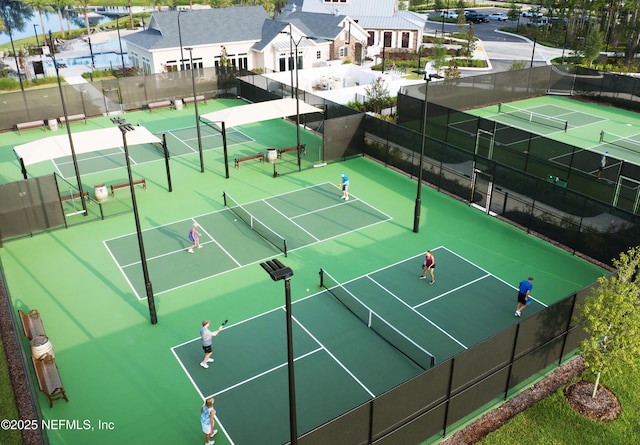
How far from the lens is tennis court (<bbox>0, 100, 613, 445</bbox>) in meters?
14.9

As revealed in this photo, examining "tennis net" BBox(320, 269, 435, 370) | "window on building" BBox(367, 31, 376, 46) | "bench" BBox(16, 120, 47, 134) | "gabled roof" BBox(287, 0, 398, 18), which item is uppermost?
"gabled roof" BBox(287, 0, 398, 18)

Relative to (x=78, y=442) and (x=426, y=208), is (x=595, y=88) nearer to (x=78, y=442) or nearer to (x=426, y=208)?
(x=426, y=208)

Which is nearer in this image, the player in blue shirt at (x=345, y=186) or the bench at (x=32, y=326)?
the bench at (x=32, y=326)

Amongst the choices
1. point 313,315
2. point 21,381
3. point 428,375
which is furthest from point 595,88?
point 21,381

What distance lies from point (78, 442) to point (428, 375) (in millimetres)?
8693

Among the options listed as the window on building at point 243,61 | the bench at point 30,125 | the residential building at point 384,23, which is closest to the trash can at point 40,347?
the bench at point 30,125

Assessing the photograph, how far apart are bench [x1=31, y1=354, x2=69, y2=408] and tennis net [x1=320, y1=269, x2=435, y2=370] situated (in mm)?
8732

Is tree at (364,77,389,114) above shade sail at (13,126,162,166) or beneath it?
beneath

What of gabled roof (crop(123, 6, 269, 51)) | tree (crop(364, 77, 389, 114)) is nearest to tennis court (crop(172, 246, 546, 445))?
tree (crop(364, 77, 389, 114))

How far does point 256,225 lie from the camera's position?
23.8m

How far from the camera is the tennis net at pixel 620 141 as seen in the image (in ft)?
110

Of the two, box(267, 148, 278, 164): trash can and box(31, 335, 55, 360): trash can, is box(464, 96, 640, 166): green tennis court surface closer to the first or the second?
box(267, 148, 278, 164): trash can

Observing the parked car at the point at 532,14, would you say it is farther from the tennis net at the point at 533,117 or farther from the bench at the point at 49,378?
the bench at the point at 49,378

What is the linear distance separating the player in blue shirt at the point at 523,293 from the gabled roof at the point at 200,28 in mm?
40554
